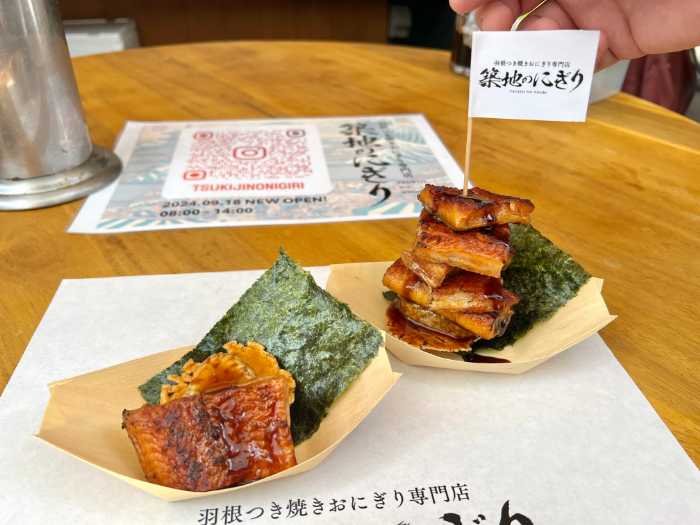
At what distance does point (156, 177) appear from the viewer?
156 cm

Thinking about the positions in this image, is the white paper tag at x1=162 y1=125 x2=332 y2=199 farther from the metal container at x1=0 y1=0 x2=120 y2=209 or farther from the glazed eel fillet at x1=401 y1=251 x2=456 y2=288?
the glazed eel fillet at x1=401 y1=251 x2=456 y2=288

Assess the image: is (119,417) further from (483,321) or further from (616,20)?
(616,20)

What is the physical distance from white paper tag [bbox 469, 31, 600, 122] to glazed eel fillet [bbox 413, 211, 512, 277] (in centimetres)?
20

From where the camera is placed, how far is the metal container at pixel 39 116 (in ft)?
4.22

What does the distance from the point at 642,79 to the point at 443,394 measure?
8.12 feet

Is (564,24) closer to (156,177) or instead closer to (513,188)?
(513,188)

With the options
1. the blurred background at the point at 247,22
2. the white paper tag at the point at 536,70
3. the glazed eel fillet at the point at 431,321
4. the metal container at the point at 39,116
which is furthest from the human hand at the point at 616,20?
the blurred background at the point at 247,22

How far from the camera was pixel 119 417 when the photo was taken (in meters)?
0.81

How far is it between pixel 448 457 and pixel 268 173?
37.5 inches

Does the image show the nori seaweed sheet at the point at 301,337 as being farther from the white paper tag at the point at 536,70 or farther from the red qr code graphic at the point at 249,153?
the red qr code graphic at the point at 249,153

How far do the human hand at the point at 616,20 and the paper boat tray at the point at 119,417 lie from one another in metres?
0.75

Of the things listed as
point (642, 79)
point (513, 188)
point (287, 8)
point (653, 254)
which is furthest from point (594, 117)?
point (287, 8)

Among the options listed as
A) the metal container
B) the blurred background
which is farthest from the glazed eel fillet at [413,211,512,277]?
the blurred background

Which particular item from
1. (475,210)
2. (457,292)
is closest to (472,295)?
(457,292)
